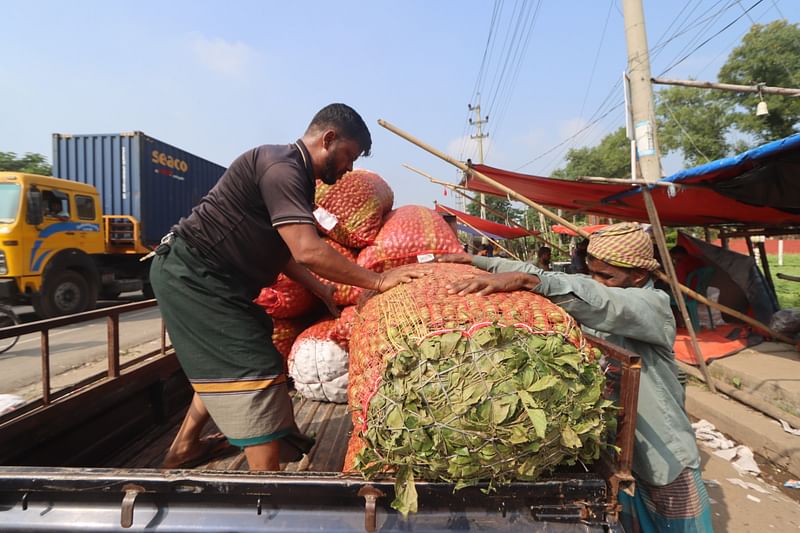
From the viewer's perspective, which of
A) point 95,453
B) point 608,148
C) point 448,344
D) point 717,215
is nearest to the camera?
point 448,344

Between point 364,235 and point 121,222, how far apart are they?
29.5ft

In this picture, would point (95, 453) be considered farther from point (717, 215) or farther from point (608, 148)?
point (608, 148)

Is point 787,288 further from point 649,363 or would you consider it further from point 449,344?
point 449,344

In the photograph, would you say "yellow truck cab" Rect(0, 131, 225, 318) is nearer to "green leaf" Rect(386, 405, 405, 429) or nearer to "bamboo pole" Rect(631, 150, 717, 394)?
"bamboo pole" Rect(631, 150, 717, 394)

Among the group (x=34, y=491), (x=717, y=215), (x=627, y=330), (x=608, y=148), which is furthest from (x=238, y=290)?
(x=608, y=148)

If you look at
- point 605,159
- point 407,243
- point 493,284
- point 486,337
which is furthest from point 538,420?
point 605,159

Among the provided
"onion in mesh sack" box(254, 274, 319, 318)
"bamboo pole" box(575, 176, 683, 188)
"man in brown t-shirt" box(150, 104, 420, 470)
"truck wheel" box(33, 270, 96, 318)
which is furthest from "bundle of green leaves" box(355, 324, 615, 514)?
"truck wheel" box(33, 270, 96, 318)

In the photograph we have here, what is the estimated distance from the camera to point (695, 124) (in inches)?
906

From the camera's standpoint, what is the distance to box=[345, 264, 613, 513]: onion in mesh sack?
33.6 inches

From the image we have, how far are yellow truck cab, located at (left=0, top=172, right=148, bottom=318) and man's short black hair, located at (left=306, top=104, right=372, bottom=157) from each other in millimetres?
7458

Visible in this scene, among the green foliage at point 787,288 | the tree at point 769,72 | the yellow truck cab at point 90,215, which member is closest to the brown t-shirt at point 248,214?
the yellow truck cab at point 90,215

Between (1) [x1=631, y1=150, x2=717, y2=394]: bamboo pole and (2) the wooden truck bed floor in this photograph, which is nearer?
(2) the wooden truck bed floor

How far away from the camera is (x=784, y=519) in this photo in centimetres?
250

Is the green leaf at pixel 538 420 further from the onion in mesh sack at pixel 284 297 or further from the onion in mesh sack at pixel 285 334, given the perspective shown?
the onion in mesh sack at pixel 285 334
